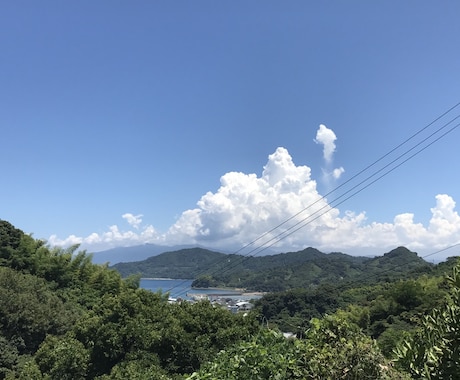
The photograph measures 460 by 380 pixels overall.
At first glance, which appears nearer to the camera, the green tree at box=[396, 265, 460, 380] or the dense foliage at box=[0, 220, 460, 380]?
the green tree at box=[396, 265, 460, 380]

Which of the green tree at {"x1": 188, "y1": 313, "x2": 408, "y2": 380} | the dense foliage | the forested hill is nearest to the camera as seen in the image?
the dense foliage

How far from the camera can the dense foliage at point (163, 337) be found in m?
3.22

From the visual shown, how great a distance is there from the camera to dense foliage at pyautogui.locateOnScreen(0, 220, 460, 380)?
322cm

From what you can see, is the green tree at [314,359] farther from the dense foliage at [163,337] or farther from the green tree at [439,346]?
the green tree at [439,346]

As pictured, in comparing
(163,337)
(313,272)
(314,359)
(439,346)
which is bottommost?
(313,272)

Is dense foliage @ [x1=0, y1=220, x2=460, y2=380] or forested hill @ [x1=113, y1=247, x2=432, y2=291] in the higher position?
dense foliage @ [x1=0, y1=220, x2=460, y2=380]

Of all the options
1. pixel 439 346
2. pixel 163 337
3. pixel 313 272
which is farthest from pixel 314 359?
pixel 313 272

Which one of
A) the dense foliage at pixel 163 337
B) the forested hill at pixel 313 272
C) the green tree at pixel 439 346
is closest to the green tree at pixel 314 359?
the dense foliage at pixel 163 337

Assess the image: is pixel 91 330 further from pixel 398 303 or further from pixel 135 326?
pixel 398 303

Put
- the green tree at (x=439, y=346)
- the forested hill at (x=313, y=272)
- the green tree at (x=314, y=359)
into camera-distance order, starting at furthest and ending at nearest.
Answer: the forested hill at (x=313, y=272)
the green tree at (x=314, y=359)
the green tree at (x=439, y=346)

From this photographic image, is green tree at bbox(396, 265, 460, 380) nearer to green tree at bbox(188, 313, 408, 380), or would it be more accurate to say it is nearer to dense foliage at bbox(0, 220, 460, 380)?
dense foliage at bbox(0, 220, 460, 380)

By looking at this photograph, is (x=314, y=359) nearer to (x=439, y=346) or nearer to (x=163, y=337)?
(x=439, y=346)

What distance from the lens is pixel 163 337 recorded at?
9102 millimetres

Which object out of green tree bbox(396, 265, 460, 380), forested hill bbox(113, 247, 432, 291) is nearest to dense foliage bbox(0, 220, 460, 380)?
green tree bbox(396, 265, 460, 380)
